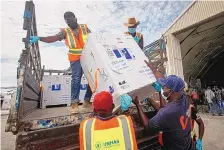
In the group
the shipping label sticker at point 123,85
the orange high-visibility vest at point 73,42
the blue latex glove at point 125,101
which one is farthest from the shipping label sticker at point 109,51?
the orange high-visibility vest at point 73,42

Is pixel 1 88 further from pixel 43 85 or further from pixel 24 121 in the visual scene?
pixel 24 121

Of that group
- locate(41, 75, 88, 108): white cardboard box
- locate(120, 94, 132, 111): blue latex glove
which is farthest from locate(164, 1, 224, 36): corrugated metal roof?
locate(120, 94, 132, 111): blue latex glove

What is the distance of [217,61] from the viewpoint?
18.7m

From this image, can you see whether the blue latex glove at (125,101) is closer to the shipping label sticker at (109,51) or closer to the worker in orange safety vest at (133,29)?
the shipping label sticker at (109,51)

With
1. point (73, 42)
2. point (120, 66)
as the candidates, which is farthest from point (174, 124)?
point (73, 42)

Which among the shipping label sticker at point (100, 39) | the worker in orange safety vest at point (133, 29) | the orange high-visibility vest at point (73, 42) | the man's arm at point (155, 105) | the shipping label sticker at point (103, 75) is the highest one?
the worker in orange safety vest at point (133, 29)

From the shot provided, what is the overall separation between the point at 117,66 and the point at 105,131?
0.76 meters

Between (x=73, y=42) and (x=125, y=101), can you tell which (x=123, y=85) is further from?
(x=73, y=42)

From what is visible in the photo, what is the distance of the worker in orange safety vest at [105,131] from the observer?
167 cm

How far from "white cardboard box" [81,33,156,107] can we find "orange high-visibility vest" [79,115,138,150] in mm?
352

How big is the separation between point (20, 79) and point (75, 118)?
678 mm

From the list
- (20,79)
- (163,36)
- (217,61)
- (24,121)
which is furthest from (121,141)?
(217,61)

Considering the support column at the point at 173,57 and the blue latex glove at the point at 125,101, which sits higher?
the support column at the point at 173,57

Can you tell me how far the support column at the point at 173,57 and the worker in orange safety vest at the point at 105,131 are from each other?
26.4 feet
